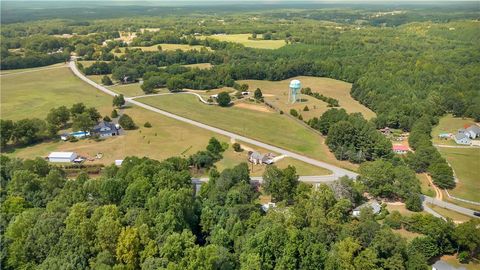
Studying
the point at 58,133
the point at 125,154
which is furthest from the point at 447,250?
the point at 58,133

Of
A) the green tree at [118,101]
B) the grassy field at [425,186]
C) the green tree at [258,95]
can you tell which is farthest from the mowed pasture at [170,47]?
the grassy field at [425,186]

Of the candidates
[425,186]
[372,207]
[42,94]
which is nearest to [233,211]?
[372,207]

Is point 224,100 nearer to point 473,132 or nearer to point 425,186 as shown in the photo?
point 425,186

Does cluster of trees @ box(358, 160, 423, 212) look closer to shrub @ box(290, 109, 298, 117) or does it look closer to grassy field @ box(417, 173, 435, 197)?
grassy field @ box(417, 173, 435, 197)

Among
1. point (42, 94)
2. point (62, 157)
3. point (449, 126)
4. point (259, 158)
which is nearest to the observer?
point (62, 157)

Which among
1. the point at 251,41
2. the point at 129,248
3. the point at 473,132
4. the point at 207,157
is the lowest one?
the point at 473,132
